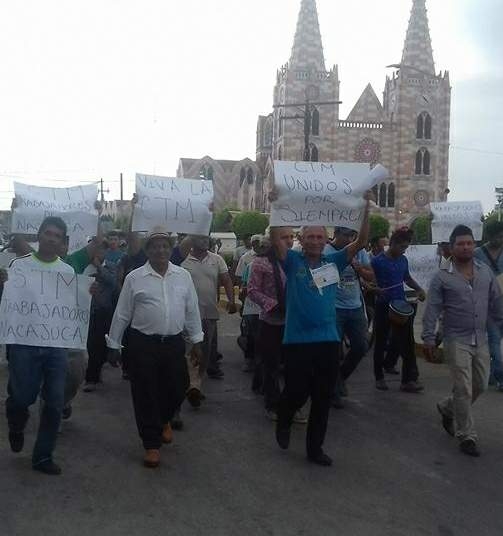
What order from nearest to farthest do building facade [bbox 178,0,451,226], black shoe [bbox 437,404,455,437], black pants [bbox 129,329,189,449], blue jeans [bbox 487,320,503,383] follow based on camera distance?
1. black pants [bbox 129,329,189,449]
2. black shoe [bbox 437,404,455,437]
3. blue jeans [bbox 487,320,503,383]
4. building facade [bbox 178,0,451,226]

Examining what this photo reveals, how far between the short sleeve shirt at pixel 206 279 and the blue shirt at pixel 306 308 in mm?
2147

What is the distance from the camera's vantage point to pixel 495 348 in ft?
25.7

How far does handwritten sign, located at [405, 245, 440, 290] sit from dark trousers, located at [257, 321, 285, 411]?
12.3 feet

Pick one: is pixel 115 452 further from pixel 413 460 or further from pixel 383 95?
pixel 383 95

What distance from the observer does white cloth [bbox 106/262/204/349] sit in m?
5.88

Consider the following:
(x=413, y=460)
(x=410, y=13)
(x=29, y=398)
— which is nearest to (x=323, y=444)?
(x=413, y=460)

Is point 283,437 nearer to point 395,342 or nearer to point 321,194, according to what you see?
point 321,194

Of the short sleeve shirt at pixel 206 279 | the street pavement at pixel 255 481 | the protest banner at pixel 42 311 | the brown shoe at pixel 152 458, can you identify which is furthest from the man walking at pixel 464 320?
the protest banner at pixel 42 311

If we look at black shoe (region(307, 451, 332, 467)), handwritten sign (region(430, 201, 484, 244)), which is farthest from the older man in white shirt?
handwritten sign (region(430, 201, 484, 244))

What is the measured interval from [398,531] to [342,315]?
3498mm

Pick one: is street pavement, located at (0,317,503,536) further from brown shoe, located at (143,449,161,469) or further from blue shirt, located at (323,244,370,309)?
blue shirt, located at (323,244,370,309)

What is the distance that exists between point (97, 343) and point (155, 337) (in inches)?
119

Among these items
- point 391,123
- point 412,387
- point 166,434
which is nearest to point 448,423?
point 412,387

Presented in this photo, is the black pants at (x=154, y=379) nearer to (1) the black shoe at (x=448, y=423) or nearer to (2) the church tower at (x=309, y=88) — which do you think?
(1) the black shoe at (x=448, y=423)
